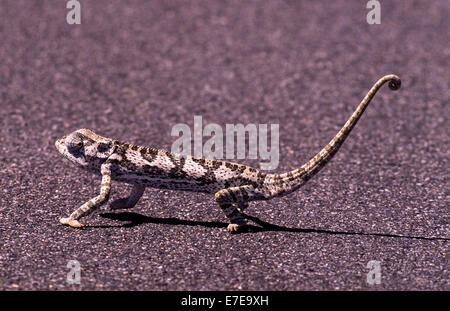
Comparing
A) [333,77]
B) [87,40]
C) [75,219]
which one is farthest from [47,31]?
[75,219]

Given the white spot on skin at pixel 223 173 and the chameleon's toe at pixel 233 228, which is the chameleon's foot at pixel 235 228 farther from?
the white spot on skin at pixel 223 173

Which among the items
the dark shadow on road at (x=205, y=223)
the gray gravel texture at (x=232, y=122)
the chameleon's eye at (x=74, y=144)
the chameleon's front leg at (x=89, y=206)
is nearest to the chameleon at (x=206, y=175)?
the chameleon's front leg at (x=89, y=206)

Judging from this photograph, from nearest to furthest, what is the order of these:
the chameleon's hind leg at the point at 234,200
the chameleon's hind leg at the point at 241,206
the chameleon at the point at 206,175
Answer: the chameleon's hind leg at the point at 234,200 < the chameleon at the point at 206,175 < the chameleon's hind leg at the point at 241,206

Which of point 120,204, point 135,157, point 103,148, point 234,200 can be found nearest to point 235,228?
point 234,200

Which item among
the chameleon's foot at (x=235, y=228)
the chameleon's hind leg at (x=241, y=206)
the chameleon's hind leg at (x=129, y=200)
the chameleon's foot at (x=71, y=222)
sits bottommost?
the chameleon's foot at (x=235, y=228)

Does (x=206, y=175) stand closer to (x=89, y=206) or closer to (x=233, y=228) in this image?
(x=233, y=228)

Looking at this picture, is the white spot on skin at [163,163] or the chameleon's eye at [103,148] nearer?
the white spot on skin at [163,163]

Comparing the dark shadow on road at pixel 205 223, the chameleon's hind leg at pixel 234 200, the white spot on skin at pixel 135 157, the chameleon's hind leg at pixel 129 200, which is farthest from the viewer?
the chameleon's hind leg at pixel 129 200

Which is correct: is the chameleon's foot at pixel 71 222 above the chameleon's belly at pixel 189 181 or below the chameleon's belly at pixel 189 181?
below
